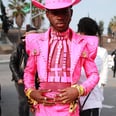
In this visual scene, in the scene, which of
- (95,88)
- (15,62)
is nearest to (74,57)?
(95,88)

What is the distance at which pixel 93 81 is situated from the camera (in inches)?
117

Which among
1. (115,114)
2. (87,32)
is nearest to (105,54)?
(87,32)

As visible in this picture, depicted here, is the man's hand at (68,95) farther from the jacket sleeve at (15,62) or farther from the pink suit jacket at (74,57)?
the jacket sleeve at (15,62)

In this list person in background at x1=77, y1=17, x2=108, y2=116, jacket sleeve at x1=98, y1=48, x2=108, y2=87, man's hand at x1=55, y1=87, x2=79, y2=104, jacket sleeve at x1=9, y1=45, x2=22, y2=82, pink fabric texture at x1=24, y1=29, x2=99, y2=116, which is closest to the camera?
man's hand at x1=55, y1=87, x2=79, y2=104

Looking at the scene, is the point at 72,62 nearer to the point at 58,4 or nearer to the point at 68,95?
the point at 68,95

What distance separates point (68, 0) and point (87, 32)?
1828 millimetres

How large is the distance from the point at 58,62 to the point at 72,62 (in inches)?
3.7

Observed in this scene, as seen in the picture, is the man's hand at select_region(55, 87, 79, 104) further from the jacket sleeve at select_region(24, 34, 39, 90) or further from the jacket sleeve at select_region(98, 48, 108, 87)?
the jacket sleeve at select_region(98, 48, 108, 87)

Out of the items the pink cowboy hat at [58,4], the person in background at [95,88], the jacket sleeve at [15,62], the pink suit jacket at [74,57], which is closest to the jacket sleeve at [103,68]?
the person in background at [95,88]

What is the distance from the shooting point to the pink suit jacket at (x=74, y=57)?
2.99 metres

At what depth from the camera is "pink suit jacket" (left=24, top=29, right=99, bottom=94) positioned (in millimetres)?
2988

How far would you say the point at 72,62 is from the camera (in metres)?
2.98

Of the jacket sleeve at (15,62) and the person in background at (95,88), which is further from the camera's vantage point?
the jacket sleeve at (15,62)

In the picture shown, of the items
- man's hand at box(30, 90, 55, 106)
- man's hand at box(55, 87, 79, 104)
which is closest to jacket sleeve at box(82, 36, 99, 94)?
man's hand at box(55, 87, 79, 104)
